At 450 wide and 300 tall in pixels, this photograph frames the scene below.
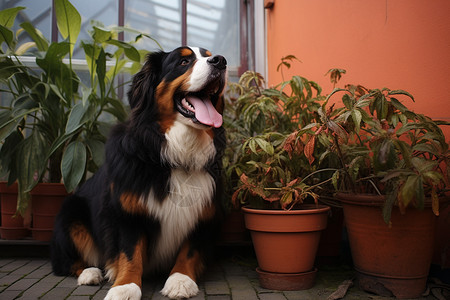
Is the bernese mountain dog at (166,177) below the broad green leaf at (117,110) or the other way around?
below

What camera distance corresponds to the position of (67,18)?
2.81m

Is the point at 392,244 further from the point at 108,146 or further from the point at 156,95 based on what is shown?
the point at 108,146

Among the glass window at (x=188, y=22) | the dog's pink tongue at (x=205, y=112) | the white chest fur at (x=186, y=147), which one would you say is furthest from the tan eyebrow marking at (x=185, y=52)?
the glass window at (x=188, y=22)

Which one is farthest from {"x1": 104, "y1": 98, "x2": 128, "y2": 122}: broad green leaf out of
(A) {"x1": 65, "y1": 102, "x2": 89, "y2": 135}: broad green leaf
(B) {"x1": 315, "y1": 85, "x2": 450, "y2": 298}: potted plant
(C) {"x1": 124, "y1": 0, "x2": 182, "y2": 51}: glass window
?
(B) {"x1": 315, "y1": 85, "x2": 450, "y2": 298}: potted plant

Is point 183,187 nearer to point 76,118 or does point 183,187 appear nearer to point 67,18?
point 76,118

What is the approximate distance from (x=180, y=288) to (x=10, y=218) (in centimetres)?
163

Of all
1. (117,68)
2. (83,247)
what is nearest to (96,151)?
(83,247)

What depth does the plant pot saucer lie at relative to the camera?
1.91 m

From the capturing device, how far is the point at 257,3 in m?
4.05

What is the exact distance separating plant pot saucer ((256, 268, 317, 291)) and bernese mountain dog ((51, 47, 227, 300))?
0.38m

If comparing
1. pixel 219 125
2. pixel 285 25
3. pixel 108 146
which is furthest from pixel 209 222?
pixel 285 25

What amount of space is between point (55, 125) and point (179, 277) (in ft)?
5.27

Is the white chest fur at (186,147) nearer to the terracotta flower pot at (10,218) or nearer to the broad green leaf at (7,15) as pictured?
the terracotta flower pot at (10,218)

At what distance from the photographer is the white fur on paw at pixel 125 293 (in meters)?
1.69
